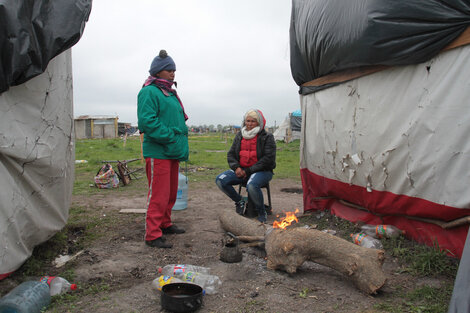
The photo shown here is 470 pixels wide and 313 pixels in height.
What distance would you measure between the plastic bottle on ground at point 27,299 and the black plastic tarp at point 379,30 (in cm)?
366

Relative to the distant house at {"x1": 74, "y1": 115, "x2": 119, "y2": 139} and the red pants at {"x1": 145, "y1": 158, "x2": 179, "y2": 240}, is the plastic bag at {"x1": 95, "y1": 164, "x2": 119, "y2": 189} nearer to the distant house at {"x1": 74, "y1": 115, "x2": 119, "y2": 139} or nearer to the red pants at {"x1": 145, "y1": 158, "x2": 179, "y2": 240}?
the red pants at {"x1": 145, "y1": 158, "x2": 179, "y2": 240}

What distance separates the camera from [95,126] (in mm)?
39625

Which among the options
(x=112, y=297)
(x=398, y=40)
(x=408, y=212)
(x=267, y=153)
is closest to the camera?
(x=112, y=297)

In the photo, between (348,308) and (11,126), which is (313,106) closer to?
(348,308)

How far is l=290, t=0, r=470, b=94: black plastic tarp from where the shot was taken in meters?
2.95

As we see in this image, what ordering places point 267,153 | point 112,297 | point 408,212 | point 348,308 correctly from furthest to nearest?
1. point 267,153
2. point 408,212
3. point 112,297
4. point 348,308

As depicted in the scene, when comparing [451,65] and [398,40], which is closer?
[451,65]

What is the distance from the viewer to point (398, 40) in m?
3.22

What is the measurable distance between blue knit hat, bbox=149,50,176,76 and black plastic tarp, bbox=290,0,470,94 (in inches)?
76.3

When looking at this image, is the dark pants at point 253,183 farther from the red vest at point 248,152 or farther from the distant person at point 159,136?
the distant person at point 159,136

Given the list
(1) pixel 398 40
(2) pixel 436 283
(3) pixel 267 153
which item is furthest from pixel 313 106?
(2) pixel 436 283

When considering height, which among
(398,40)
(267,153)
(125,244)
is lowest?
(125,244)

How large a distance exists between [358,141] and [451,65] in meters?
1.38

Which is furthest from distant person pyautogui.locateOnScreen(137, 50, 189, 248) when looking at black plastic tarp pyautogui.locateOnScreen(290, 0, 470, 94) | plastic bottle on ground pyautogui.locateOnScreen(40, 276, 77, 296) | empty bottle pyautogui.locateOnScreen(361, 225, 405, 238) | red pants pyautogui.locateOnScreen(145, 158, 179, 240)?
empty bottle pyautogui.locateOnScreen(361, 225, 405, 238)
